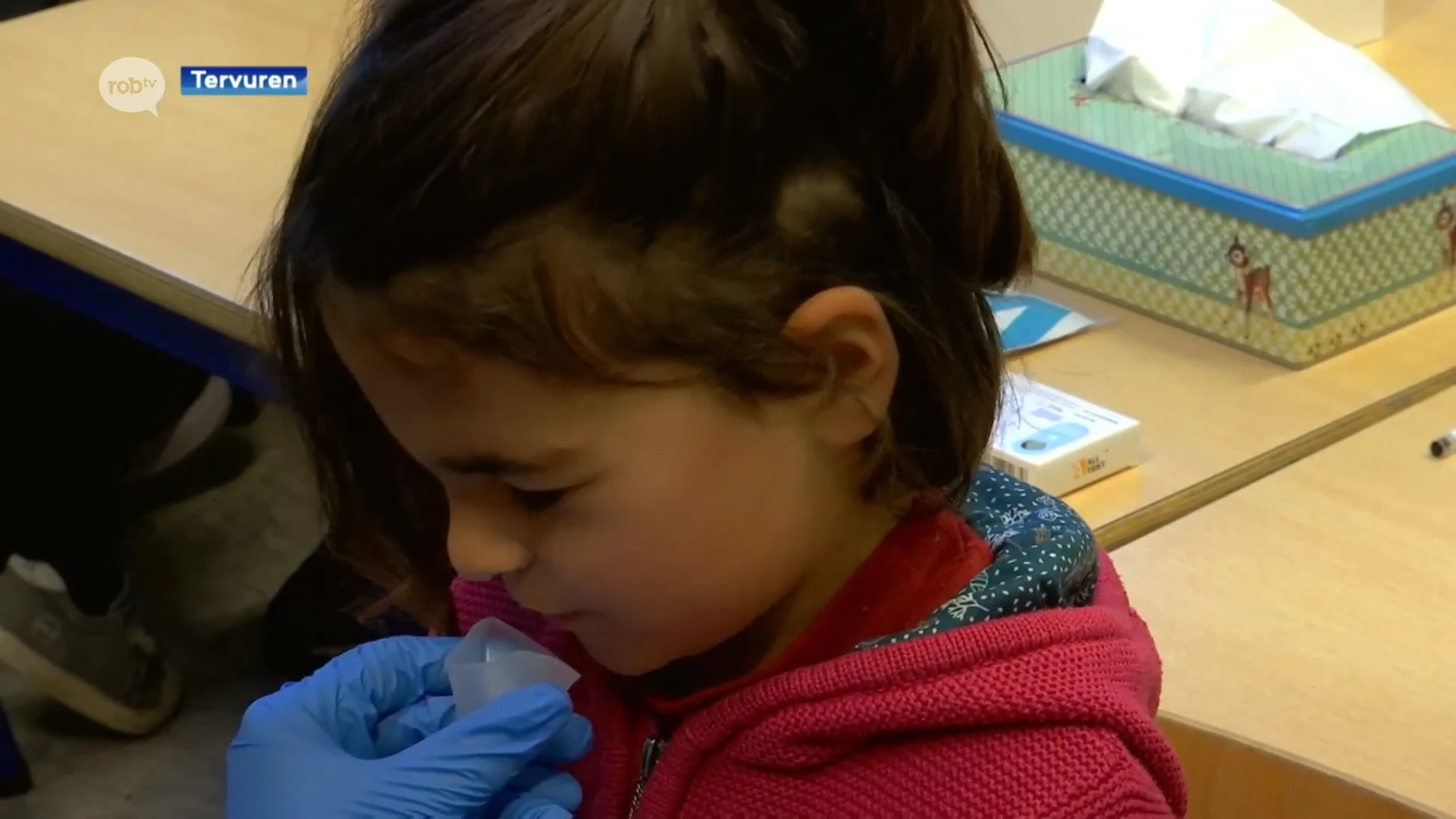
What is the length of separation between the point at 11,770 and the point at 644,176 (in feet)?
4.82

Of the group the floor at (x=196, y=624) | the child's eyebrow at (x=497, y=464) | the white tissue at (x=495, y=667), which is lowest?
the floor at (x=196, y=624)

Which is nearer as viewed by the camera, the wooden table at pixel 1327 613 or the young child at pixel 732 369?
the young child at pixel 732 369

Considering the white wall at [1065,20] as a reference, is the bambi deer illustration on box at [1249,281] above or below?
below

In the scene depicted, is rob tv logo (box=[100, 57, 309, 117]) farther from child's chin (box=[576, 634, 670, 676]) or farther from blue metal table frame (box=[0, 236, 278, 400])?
child's chin (box=[576, 634, 670, 676])

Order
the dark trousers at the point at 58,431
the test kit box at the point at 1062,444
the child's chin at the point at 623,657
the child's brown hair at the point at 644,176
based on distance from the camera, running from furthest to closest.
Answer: the dark trousers at the point at 58,431 < the test kit box at the point at 1062,444 < the child's chin at the point at 623,657 < the child's brown hair at the point at 644,176

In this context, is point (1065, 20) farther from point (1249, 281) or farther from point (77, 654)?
point (77, 654)

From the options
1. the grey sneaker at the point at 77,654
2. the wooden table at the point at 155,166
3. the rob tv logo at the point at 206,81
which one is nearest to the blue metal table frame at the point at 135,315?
the wooden table at the point at 155,166

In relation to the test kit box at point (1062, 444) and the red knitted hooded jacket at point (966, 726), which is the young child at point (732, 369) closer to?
the red knitted hooded jacket at point (966, 726)

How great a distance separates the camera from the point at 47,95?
149 cm

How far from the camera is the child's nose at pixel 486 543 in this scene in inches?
24.3

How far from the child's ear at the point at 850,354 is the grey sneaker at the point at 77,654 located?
4.53 ft

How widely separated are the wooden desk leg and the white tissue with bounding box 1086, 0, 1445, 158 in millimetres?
1332

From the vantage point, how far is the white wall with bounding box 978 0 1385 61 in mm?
1606

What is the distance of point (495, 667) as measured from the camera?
755 millimetres
